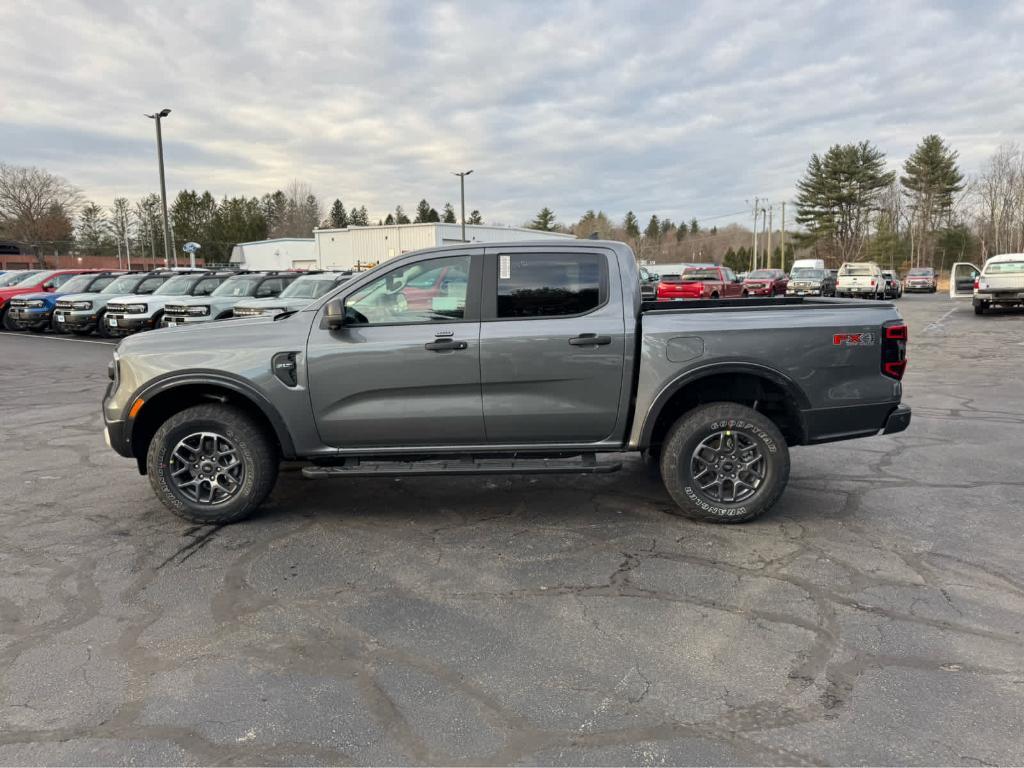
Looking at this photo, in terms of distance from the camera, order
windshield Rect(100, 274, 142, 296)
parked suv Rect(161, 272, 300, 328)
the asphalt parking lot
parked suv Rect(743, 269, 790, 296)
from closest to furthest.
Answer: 1. the asphalt parking lot
2. parked suv Rect(161, 272, 300, 328)
3. windshield Rect(100, 274, 142, 296)
4. parked suv Rect(743, 269, 790, 296)

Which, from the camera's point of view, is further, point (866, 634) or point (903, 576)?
point (903, 576)

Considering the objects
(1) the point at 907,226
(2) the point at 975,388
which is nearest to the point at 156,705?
(2) the point at 975,388

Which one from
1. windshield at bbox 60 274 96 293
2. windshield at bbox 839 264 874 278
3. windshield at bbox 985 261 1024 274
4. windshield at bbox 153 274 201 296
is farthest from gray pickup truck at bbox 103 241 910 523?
windshield at bbox 839 264 874 278

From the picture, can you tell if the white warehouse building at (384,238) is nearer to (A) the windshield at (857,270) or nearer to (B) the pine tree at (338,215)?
(A) the windshield at (857,270)

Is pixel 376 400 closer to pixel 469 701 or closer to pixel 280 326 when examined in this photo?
pixel 280 326

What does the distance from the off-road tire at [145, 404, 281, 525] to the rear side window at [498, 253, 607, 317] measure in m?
1.94

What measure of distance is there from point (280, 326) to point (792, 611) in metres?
3.65

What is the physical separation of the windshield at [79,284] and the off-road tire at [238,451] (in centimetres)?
1881

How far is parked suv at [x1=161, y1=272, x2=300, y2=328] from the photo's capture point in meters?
15.5

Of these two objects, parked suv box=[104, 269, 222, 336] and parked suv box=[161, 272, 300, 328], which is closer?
parked suv box=[161, 272, 300, 328]

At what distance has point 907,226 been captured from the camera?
7869 cm

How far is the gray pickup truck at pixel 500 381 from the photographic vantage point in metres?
4.73

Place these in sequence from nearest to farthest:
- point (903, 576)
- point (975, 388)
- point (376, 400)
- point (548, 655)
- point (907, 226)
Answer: point (548, 655), point (903, 576), point (376, 400), point (975, 388), point (907, 226)

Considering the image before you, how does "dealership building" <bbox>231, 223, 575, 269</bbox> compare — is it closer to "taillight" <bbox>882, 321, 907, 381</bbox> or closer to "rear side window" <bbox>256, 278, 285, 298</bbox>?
"rear side window" <bbox>256, 278, 285, 298</bbox>
